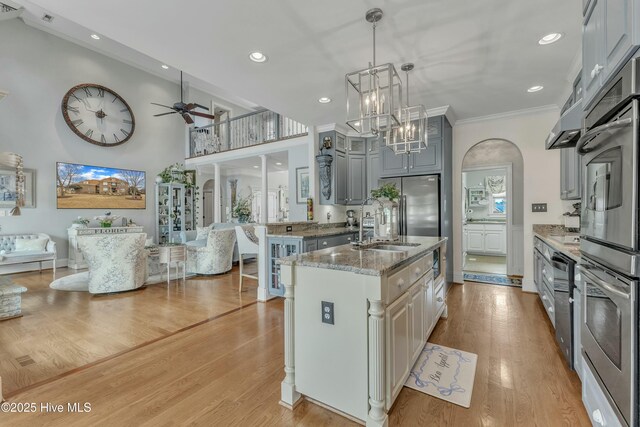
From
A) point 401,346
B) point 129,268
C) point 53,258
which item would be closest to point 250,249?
point 129,268

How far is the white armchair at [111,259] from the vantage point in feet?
13.7

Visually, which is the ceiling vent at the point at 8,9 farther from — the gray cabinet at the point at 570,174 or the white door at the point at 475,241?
the white door at the point at 475,241

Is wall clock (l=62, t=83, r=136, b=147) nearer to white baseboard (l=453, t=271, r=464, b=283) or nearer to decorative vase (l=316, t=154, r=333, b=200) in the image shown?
decorative vase (l=316, t=154, r=333, b=200)

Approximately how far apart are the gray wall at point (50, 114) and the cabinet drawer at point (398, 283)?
796cm

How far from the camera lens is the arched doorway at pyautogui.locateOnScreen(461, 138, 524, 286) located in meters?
5.42

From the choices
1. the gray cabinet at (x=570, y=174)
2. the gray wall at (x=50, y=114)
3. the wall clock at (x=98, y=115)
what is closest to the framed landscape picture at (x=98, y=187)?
the gray wall at (x=50, y=114)

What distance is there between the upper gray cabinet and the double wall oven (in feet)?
0.24

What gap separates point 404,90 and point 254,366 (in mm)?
3558

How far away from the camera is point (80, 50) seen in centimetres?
711

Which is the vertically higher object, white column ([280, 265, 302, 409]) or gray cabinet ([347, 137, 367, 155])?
gray cabinet ([347, 137, 367, 155])

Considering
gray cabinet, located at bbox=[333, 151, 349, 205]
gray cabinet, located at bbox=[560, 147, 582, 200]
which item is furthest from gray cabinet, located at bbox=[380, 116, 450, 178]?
gray cabinet, located at bbox=[560, 147, 582, 200]

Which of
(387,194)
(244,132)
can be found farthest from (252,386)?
(244,132)

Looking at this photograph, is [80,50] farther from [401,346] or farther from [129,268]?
[401,346]

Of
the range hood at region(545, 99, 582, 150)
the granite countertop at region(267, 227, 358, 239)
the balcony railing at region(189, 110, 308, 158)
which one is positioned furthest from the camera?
the balcony railing at region(189, 110, 308, 158)
